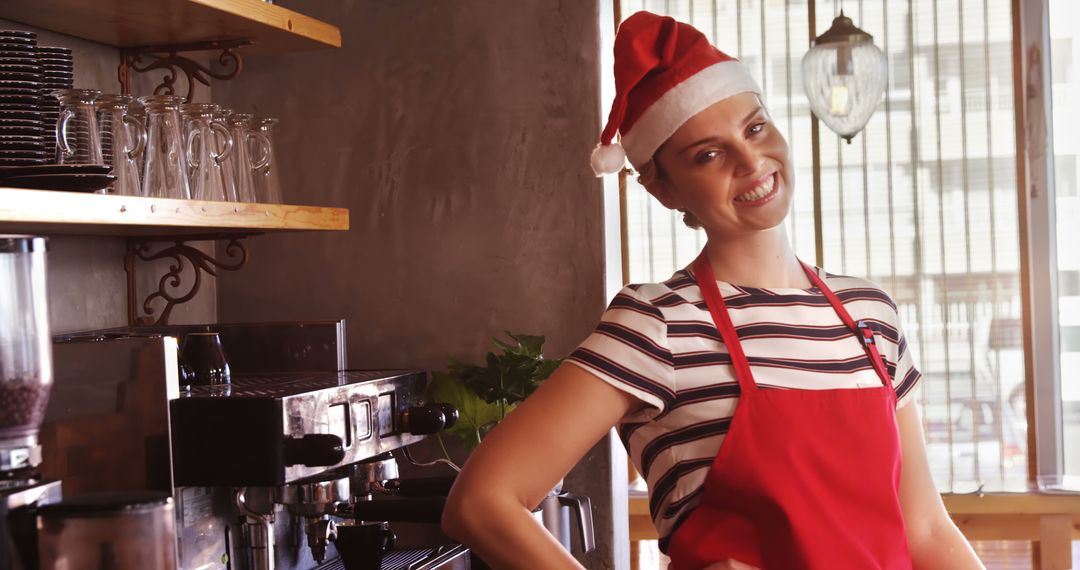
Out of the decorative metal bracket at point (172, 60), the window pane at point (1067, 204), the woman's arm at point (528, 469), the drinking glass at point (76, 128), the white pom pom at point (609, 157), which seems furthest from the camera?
the window pane at point (1067, 204)

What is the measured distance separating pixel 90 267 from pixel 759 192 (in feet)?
4.71

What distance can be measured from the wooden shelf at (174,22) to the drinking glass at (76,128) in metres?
0.28

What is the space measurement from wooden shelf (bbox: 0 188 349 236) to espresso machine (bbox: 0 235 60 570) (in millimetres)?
163

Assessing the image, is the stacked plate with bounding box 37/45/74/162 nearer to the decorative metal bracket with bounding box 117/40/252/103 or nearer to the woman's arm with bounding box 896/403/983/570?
the decorative metal bracket with bounding box 117/40/252/103

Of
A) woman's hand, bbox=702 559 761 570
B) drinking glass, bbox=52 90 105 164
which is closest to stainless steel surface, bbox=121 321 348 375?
drinking glass, bbox=52 90 105 164

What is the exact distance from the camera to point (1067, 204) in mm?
4352

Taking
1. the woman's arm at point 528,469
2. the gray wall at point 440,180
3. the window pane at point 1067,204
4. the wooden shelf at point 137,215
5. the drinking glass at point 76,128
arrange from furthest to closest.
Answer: the window pane at point 1067,204, the gray wall at point 440,180, the drinking glass at point 76,128, the wooden shelf at point 137,215, the woman's arm at point 528,469

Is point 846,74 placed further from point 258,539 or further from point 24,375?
point 24,375

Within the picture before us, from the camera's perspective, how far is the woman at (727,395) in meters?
0.98

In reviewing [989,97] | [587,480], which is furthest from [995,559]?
[587,480]

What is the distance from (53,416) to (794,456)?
2.99ft

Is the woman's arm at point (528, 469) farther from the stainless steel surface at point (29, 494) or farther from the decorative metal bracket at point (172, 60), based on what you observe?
the decorative metal bracket at point (172, 60)

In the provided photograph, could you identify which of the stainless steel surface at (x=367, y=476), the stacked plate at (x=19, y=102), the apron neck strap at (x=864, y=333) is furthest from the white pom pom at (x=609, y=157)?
the stainless steel surface at (x=367, y=476)

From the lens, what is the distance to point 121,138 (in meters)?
1.62
